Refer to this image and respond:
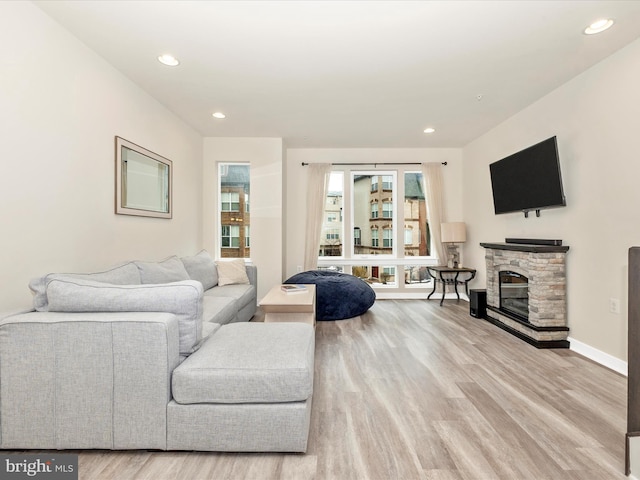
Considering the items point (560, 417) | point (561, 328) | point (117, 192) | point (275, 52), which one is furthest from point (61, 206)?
point (561, 328)

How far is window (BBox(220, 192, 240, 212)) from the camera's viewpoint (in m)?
5.12

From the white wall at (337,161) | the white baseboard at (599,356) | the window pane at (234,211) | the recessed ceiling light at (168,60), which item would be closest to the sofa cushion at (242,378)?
the recessed ceiling light at (168,60)

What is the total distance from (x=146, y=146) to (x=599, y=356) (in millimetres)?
4908

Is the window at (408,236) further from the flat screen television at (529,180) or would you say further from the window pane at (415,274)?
the flat screen television at (529,180)

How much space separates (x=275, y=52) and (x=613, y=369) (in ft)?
12.7

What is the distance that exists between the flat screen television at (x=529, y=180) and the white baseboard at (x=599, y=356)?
54.2 inches

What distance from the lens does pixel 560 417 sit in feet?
6.39

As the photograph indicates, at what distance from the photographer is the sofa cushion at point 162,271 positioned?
2795 millimetres

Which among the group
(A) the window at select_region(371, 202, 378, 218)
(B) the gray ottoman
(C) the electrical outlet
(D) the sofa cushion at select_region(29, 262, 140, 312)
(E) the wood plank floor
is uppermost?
(A) the window at select_region(371, 202, 378, 218)

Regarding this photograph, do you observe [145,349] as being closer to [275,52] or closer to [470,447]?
[470,447]

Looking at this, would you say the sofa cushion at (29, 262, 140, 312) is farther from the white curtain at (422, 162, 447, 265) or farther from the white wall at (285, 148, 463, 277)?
the white curtain at (422, 162, 447, 265)

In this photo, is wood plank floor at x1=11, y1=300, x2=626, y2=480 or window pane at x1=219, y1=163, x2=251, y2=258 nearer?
wood plank floor at x1=11, y1=300, x2=626, y2=480

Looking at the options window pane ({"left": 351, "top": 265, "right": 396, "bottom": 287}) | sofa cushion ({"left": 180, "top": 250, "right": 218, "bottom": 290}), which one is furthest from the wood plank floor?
window pane ({"left": 351, "top": 265, "right": 396, "bottom": 287})

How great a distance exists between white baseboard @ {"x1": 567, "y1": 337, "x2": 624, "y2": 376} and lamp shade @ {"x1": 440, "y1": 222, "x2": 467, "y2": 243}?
2.28 m
